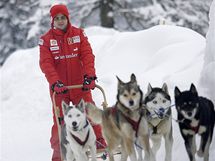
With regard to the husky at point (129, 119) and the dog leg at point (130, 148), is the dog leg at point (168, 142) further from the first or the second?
the dog leg at point (130, 148)

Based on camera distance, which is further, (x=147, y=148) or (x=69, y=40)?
(x=69, y=40)

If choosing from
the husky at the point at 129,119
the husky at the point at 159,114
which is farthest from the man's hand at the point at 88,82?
the husky at the point at 159,114

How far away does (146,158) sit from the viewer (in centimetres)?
545

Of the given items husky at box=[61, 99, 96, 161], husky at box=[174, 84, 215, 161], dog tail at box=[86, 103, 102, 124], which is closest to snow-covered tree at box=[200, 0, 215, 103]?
husky at box=[174, 84, 215, 161]

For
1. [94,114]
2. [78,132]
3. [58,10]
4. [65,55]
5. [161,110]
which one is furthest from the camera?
[65,55]

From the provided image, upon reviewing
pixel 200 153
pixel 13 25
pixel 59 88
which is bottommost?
pixel 200 153

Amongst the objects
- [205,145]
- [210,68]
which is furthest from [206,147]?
[210,68]

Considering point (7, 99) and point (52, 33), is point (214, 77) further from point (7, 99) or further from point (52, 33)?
point (7, 99)

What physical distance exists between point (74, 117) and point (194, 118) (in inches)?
57.1

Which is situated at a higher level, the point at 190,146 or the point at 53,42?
the point at 53,42

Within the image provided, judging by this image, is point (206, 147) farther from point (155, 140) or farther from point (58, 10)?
point (58, 10)

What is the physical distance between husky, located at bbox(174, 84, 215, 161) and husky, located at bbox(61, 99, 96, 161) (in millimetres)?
1221

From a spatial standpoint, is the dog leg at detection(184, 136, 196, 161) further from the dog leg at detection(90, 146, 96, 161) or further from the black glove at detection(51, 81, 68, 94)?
the black glove at detection(51, 81, 68, 94)

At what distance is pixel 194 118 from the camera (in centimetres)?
489
